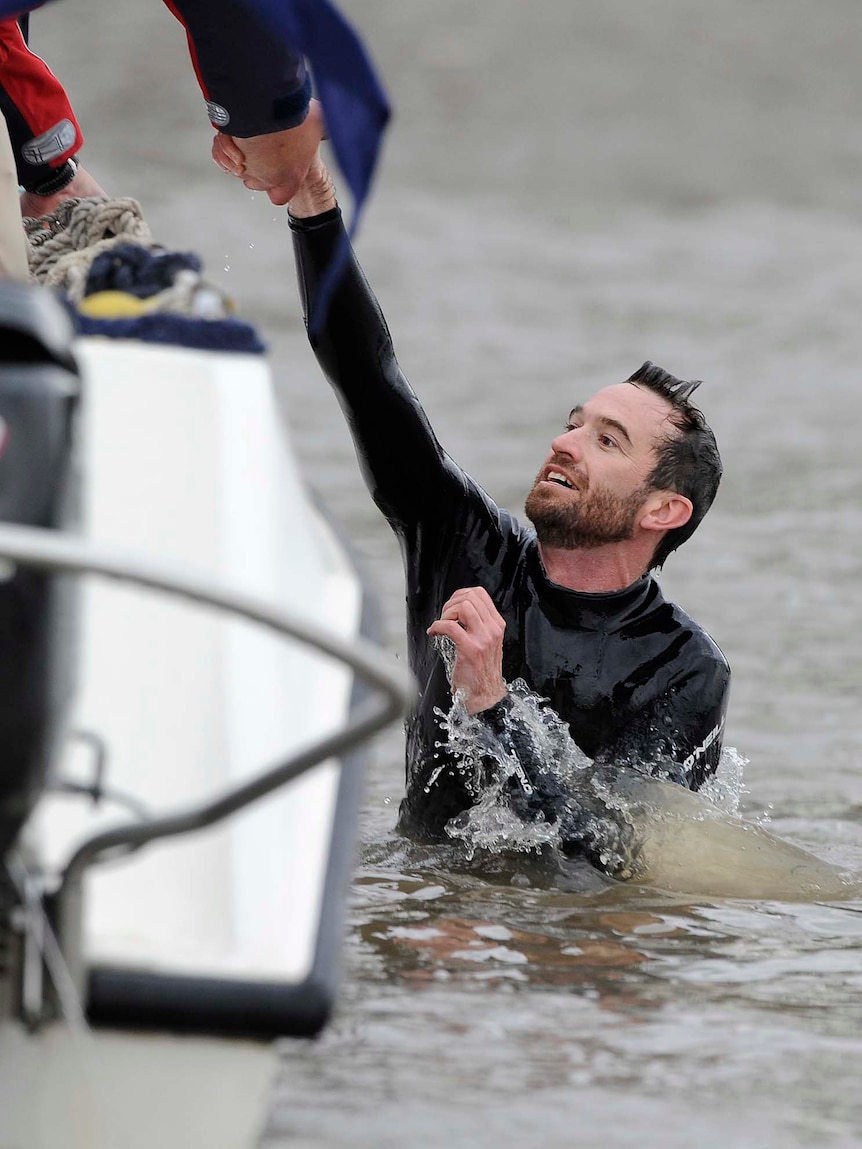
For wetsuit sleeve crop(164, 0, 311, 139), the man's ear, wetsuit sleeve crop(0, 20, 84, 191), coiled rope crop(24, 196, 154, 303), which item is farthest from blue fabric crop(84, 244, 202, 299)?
the man's ear

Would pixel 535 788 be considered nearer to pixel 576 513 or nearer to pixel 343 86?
pixel 576 513

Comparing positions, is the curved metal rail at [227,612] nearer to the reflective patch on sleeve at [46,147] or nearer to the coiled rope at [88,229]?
the coiled rope at [88,229]

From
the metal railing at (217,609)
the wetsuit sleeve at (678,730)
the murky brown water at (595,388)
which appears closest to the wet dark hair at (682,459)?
the wetsuit sleeve at (678,730)

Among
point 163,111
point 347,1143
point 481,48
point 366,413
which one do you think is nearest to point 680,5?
point 481,48

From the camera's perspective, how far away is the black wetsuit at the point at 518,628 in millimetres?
3715

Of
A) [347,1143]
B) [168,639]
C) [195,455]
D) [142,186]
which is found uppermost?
[142,186]

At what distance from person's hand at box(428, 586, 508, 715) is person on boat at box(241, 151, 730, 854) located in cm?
8

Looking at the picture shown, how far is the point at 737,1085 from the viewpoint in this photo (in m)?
2.75

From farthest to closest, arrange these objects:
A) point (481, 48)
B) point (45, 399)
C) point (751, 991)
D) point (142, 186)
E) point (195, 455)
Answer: point (481, 48) < point (142, 186) < point (751, 991) < point (195, 455) < point (45, 399)

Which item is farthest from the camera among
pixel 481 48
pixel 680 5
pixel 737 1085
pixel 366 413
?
pixel 680 5

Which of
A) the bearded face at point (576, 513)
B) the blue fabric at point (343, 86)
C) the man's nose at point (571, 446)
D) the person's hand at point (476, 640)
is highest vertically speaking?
the blue fabric at point (343, 86)

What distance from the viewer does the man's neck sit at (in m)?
3.85

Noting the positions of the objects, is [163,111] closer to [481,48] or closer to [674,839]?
[481,48]

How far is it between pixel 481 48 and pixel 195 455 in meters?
17.8
